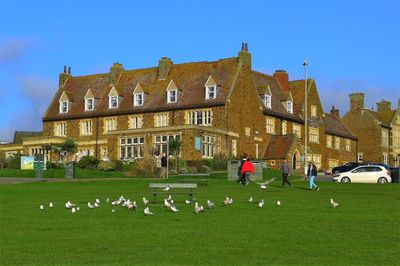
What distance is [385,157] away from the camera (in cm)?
9756

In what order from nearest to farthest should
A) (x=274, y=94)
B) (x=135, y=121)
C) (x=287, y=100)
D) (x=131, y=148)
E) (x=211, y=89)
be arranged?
(x=131, y=148), (x=211, y=89), (x=135, y=121), (x=287, y=100), (x=274, y=94)

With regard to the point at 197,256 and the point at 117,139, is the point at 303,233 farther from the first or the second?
the point at 117,139

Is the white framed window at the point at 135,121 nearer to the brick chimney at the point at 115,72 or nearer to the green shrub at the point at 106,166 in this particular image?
the brick chimney at the point at 115,72

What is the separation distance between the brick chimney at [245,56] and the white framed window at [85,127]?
61.5 feet

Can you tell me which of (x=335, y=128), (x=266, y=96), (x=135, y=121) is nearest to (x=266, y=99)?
(x=266, y=96)

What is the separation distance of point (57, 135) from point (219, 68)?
21.4 m

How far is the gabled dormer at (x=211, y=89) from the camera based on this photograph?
6919cm

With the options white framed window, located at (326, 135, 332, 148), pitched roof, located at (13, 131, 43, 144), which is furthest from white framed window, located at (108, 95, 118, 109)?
pitched roof, located at (13, 131, 43, 144)

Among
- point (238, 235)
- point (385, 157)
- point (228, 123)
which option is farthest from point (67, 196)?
point (385, 157)

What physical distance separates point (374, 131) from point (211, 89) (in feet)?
117

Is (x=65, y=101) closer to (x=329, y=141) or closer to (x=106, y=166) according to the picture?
(x=106, y=166)

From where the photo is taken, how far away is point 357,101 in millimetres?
99000

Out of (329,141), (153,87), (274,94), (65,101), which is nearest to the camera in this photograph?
(153,87)

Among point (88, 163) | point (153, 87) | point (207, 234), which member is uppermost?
point (153, 87)
